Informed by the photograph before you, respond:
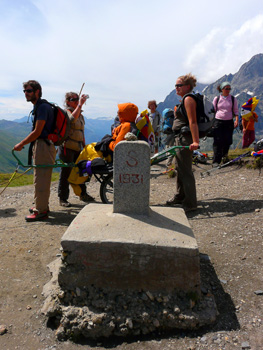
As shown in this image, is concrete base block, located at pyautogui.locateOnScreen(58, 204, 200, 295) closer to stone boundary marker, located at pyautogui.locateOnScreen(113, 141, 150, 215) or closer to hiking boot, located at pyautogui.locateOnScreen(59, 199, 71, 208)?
stone boundary marker, located at pyautogui.locateOnScreen(113, 141, 150, 215)

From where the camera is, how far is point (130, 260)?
335 cm

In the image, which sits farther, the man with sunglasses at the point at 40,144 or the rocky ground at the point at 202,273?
the man with sunglasses at the point at 40,144

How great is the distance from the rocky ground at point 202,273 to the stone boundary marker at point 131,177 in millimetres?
1460

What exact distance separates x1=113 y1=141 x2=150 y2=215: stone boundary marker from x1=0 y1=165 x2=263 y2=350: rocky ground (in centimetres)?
146

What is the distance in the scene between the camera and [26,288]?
12.9ft

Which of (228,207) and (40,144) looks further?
(228,207)

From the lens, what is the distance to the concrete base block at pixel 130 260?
331 cm

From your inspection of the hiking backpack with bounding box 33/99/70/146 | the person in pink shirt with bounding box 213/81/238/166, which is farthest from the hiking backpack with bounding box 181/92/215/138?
the person in pink shirt with bounding box 213/81/238/166

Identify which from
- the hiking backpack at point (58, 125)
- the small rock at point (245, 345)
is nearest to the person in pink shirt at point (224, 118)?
the hiking backpack at point (58, 125)

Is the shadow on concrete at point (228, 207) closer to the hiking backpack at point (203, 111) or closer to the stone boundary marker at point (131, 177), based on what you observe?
the hiking backpack at point (203, 111)

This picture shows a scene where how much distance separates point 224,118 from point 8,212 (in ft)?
24.2

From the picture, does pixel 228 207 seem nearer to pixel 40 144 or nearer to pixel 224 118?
pixel 224 118

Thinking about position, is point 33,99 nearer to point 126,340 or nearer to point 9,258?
point 9,258

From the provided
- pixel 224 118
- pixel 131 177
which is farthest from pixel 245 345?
pixel 224 118
